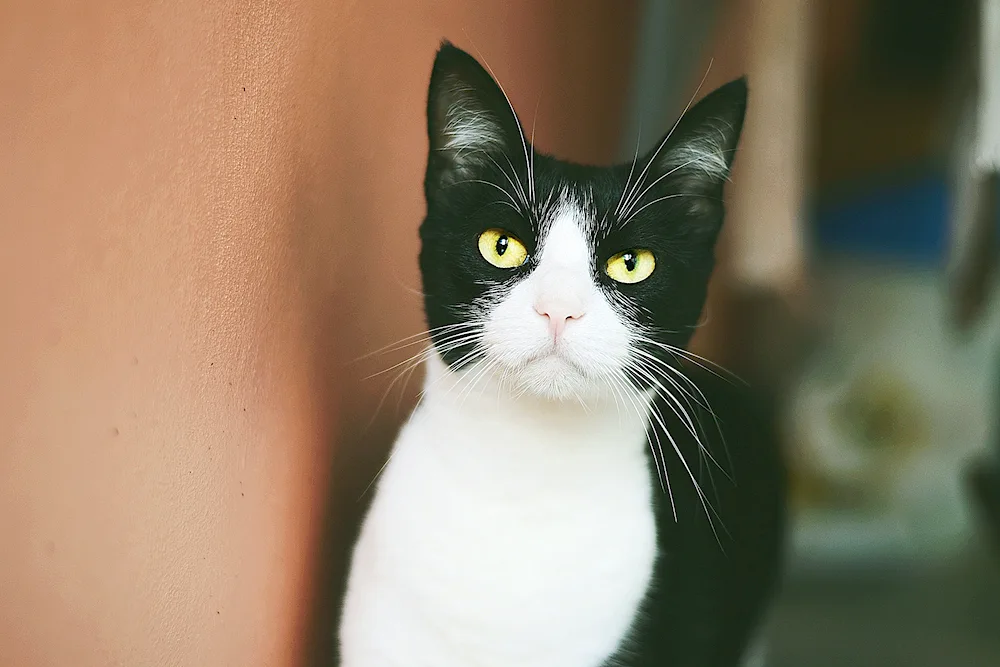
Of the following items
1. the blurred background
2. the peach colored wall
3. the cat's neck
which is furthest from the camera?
the cat's neck

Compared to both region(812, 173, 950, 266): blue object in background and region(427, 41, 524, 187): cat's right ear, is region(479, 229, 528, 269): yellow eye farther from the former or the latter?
region(812, 173, 950, 266): blue object in background

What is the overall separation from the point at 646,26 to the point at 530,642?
0.66 metres

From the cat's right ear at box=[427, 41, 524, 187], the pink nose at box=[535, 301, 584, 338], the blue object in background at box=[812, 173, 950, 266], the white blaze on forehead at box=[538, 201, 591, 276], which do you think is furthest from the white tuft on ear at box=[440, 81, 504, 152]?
the blue object in background at box=[812, 173, 950, 266]

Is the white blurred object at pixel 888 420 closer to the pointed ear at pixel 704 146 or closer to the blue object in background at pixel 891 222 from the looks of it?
the blue object in background at pixel 891 222

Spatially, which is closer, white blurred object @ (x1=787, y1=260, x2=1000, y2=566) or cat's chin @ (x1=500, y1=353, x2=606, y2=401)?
cat's chin @ (x1=500, y1=353, x2=606, y2=401)

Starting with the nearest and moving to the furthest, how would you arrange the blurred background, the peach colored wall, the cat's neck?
the peach colored wall < the blurred background < the cat's neck

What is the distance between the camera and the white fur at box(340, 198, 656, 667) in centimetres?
72

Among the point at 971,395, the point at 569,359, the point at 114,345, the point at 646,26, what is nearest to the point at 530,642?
the point at 569,359

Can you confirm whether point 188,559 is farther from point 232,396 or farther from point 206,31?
point 206,31

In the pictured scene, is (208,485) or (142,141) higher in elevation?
(142,141)

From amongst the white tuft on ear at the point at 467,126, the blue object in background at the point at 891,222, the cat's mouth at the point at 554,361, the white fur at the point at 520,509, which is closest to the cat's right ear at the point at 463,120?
the white tuft on ear at the point at 467,126

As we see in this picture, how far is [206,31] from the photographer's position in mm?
680

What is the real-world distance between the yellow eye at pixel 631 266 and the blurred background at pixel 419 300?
0.36 feet

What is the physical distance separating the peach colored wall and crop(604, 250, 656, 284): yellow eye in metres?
0.14
